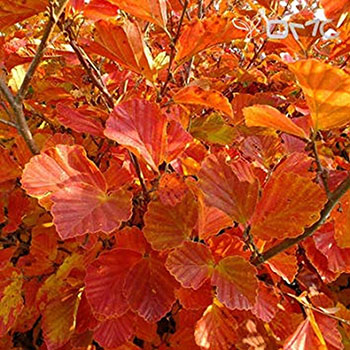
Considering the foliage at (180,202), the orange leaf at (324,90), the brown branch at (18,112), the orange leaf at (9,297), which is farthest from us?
the orange leaf at (9,297)

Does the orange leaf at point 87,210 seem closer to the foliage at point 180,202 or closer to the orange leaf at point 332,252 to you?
the foliage at point 180,202

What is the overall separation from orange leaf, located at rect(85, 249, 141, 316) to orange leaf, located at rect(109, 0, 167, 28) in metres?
0.32

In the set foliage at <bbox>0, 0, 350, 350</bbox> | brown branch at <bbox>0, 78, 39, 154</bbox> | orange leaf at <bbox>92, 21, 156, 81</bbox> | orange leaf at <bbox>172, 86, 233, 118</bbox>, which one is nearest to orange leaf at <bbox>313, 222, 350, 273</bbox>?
foliage at <bbox>0, 0, 350, 350</bbox>

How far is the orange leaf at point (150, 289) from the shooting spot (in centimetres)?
58

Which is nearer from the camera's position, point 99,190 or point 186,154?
point 99,190

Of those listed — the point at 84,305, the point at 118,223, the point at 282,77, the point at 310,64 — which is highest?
the point at 310,64

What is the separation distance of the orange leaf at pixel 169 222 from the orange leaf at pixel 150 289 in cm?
6

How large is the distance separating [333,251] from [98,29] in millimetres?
445

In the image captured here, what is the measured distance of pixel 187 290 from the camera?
2.00ft

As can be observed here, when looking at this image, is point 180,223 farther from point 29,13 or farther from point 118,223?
point 29,13

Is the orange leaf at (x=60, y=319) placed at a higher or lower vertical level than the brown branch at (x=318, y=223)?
lower

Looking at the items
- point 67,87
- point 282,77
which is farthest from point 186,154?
point 67,87

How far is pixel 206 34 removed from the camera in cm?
58

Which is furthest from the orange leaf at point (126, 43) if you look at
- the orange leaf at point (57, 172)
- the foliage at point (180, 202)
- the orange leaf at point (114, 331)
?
the orange leaf at point (114, 331)
